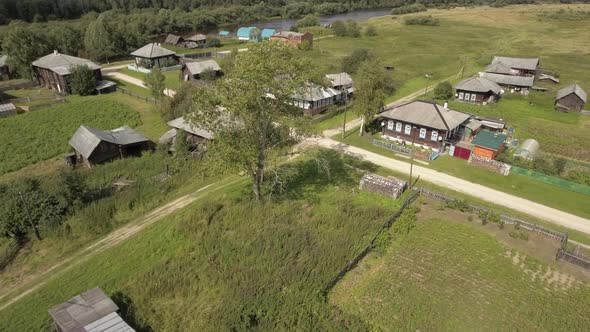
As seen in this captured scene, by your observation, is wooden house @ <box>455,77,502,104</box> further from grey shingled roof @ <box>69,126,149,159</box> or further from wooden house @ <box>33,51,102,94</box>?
wooden house @ <box>33,51,102,94</box>

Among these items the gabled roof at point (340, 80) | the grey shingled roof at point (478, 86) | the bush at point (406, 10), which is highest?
the bush at point (406, 10)

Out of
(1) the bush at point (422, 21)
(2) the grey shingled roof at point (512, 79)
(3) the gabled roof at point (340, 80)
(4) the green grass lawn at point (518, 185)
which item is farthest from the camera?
(1) the bush at point (422, 21)

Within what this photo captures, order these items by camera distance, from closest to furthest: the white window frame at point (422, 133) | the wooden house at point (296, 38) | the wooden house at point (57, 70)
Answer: the white window frame at point (422, 133), the wooden house at point (57, 70), the wooden house at point (296, 38)

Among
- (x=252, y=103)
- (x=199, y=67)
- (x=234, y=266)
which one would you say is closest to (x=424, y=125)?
(x=252, y=103)

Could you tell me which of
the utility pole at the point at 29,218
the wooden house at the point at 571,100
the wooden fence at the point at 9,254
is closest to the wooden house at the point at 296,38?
the wooden house at the point at 571,100

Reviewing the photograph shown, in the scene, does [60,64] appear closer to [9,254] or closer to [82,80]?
[82,80]

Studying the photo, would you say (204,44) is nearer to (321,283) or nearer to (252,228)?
(252,228)

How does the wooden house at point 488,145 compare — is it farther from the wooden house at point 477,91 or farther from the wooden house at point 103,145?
the wooden house at point 103,145

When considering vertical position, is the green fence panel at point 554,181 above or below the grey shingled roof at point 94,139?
below
